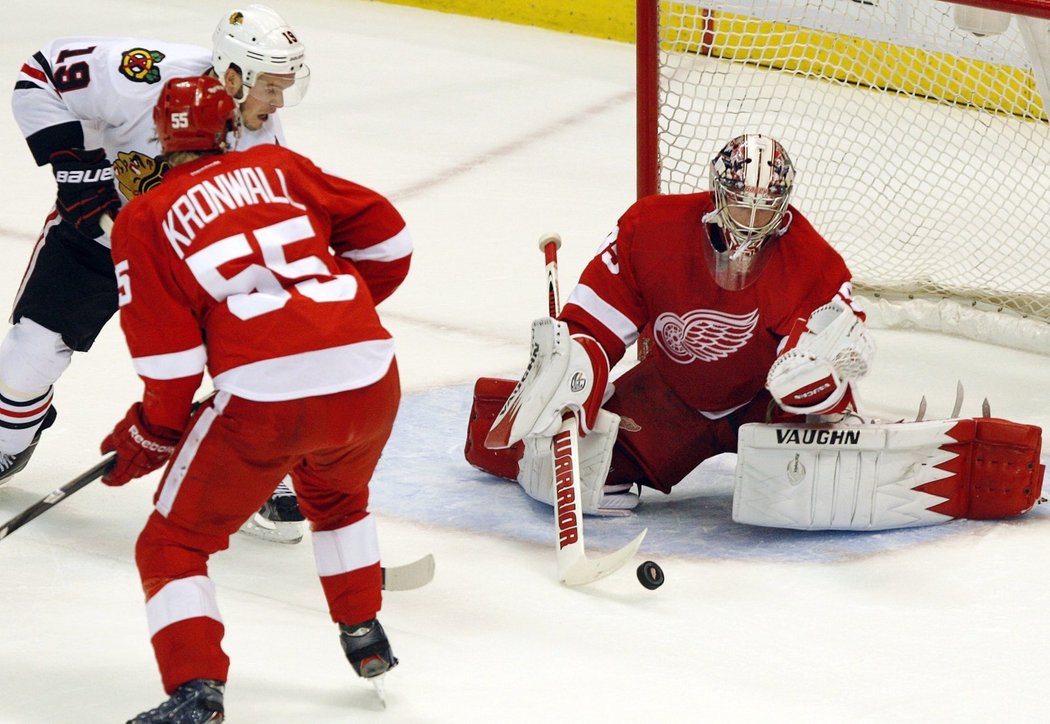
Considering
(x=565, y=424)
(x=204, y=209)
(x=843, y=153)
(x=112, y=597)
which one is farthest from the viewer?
(x=843, y=153)

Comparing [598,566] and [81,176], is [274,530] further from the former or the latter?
[81,176]

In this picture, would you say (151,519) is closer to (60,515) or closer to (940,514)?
(60,515)

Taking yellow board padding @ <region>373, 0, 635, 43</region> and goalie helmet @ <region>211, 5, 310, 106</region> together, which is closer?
goalie helmet @ <region>211, 5, 310, 106</region>

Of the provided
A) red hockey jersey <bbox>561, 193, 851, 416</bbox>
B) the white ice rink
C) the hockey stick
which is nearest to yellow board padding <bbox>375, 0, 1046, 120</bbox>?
the white ice rink

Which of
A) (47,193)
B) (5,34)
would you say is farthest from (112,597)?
(5,34)

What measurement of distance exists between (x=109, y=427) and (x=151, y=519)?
1.40 m

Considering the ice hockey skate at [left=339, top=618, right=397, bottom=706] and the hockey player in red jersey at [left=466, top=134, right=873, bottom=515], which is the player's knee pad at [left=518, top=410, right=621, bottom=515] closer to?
the hockey player in red jersey at [left=466, top=134, right=873, bottom=515]

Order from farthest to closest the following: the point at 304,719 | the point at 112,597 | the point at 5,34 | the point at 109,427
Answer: the point at 5,34
the point at 109,427
the point at 112,597
the point at 304,719

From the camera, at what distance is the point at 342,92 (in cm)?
668

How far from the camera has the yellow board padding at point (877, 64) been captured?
456cm

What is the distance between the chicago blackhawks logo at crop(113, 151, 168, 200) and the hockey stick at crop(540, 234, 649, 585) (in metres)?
0.89

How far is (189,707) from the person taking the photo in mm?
2219

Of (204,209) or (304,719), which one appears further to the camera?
(304,719)

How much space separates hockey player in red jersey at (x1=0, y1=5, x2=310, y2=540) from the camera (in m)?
2.83
